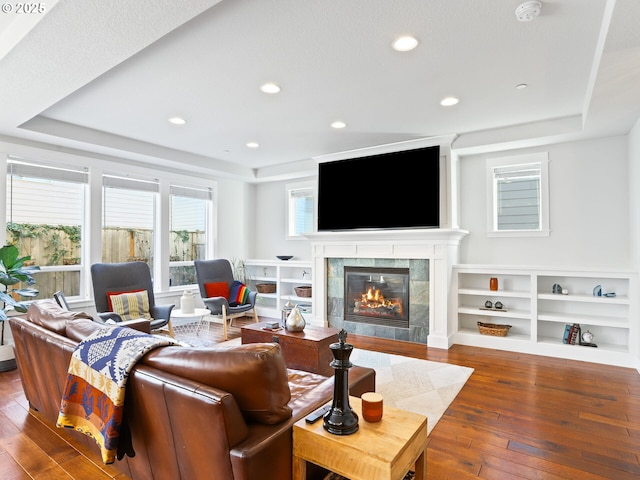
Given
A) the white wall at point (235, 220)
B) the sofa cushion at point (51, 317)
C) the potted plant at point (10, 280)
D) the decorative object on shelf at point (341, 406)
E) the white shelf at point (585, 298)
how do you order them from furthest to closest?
1. the white wall at point (235, 220)
2. the white shelf at point (585, 298)
3. the potted plant at point (10, 280)
4. the sofa cushion at point (51, 317)
5. the decorative object on shelf at point (341, 406)

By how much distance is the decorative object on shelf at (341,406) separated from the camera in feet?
4.57

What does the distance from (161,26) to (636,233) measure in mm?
4618

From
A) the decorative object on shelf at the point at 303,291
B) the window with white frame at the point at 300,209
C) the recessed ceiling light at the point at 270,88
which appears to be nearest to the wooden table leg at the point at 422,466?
the recessed ceiling light at the point at 270,88

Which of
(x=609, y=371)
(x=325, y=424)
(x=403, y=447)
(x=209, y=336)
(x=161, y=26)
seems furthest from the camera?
(x=209, y=336)

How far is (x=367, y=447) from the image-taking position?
131 centimetres

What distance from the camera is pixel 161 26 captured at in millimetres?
2094

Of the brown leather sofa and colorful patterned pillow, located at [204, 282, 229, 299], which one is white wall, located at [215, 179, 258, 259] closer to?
colorful patterned pillow, located at [204, 282, 229, 299]

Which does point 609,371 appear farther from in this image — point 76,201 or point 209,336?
point 76,201

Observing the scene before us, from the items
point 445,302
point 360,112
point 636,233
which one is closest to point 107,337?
point 360,112

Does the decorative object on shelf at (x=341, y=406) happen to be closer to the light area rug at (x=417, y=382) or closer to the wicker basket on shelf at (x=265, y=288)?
the light area rug at (x=417, y=382)

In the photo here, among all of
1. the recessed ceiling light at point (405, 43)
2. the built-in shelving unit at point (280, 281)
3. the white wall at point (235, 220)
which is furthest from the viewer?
the white wall at point (235, 220)

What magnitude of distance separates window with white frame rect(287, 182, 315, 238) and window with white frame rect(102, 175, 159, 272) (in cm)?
224

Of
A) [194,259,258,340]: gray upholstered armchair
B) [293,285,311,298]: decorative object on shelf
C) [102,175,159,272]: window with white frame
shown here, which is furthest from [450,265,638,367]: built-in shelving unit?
[102,175,159,272]: window with white frame

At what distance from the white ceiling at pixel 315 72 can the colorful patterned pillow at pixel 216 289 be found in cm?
210
